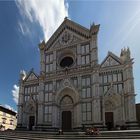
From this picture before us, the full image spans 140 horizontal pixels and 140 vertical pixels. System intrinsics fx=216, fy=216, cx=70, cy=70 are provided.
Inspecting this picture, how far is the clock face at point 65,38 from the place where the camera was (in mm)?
40403

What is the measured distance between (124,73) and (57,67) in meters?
12.6

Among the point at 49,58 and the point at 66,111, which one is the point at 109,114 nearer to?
the point at 66,111

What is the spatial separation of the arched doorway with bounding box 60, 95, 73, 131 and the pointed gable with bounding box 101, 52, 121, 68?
8539 mm

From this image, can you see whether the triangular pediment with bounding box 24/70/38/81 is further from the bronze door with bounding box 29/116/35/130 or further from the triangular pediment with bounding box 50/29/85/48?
the bronze door with bounding box 29/116/35/130

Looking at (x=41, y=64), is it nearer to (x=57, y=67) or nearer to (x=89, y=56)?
(x=57, y=67)

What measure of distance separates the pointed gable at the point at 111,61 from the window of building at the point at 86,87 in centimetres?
354

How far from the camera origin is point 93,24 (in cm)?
3828

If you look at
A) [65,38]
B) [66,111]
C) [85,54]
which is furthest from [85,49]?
[66,111]

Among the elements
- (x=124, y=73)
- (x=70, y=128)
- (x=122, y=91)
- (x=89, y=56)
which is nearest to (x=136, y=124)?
(x=122, y=91)

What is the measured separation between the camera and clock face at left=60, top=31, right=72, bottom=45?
133 feet

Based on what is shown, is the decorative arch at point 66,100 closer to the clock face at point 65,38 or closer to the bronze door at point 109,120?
the bronze door at point 109,120

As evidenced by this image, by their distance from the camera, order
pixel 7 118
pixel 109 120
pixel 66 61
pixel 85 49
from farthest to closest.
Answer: pixel 7 118
pixel 66 61
pixel 85 49
pixel 109 120

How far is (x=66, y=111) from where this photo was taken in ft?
122

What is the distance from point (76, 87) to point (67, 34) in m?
10.8
